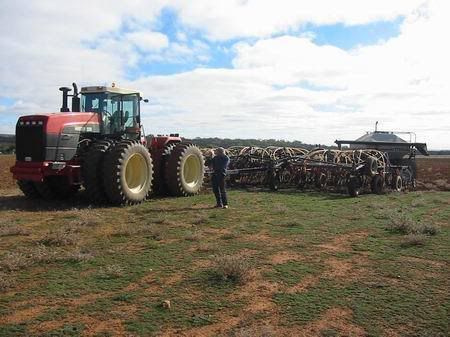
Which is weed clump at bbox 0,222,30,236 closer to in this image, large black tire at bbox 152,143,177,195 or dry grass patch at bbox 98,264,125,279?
dry grass patch at bbox 98,264,125,279

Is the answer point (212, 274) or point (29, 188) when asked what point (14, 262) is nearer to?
point (212, 274)

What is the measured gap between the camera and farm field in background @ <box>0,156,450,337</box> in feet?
15.3

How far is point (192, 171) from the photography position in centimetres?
1503

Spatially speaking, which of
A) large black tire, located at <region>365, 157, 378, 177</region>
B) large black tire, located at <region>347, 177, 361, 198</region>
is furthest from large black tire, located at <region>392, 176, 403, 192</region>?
large black tire, located at <region>347, 177, 361, 198</region>

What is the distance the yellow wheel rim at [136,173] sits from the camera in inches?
492

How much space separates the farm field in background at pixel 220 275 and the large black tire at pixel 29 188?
2.04m

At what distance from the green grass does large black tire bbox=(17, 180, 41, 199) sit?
6.38 ft

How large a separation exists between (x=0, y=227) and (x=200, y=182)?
717cm

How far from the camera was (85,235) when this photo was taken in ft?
27.2

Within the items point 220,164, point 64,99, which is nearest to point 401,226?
point 220,164

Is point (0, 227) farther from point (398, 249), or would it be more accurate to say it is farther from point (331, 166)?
point (331, 166)

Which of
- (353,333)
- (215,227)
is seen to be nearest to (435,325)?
(353,333)

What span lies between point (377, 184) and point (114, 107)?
894cm

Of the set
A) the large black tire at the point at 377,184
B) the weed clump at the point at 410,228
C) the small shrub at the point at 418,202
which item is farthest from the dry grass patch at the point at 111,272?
the large black tire at the point at 377,184
